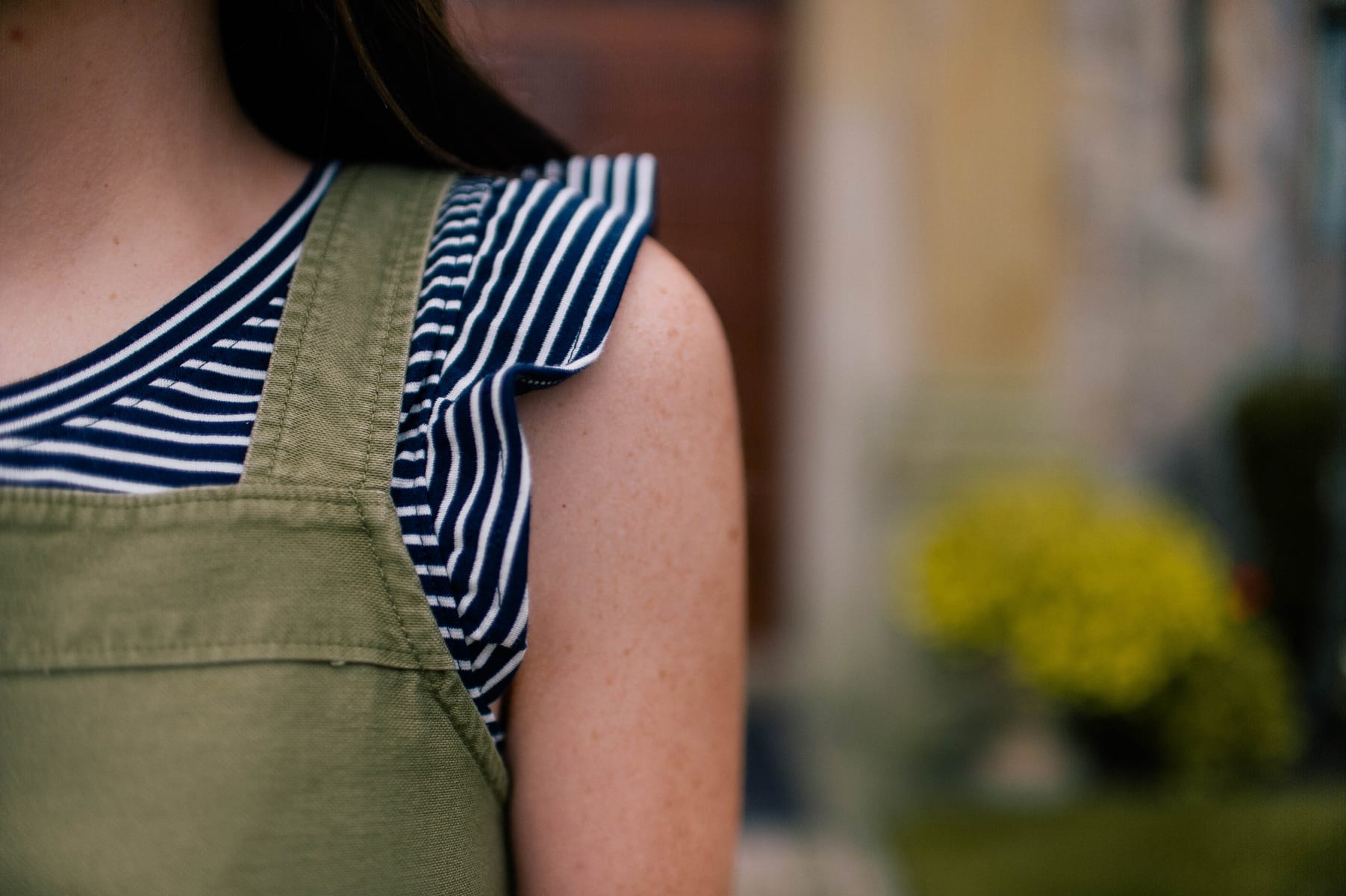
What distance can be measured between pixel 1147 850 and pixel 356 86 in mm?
3126

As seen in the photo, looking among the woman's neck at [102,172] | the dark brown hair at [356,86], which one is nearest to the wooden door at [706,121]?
the dark brown hair at [356,86]

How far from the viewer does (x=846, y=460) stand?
174 inches

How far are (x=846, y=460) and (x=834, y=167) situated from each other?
115 cm

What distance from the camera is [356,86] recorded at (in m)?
1.00

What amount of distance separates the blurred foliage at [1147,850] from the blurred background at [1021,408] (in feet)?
0.04

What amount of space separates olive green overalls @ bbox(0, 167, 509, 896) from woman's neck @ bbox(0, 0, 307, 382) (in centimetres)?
18

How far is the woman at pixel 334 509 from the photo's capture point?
2.19 feet

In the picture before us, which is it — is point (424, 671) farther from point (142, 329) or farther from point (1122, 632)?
point (1122, 632)

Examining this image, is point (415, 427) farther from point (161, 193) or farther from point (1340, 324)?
point (1340, 324)

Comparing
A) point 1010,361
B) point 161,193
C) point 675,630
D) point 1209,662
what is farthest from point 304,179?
point 1010,361

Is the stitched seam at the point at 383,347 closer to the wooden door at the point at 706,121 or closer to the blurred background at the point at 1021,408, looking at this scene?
the blurred background at the point at 1021,408

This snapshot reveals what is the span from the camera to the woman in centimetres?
67

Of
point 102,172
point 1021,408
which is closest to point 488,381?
point 102,172

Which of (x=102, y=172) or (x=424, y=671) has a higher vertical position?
(x=102, y=172)
